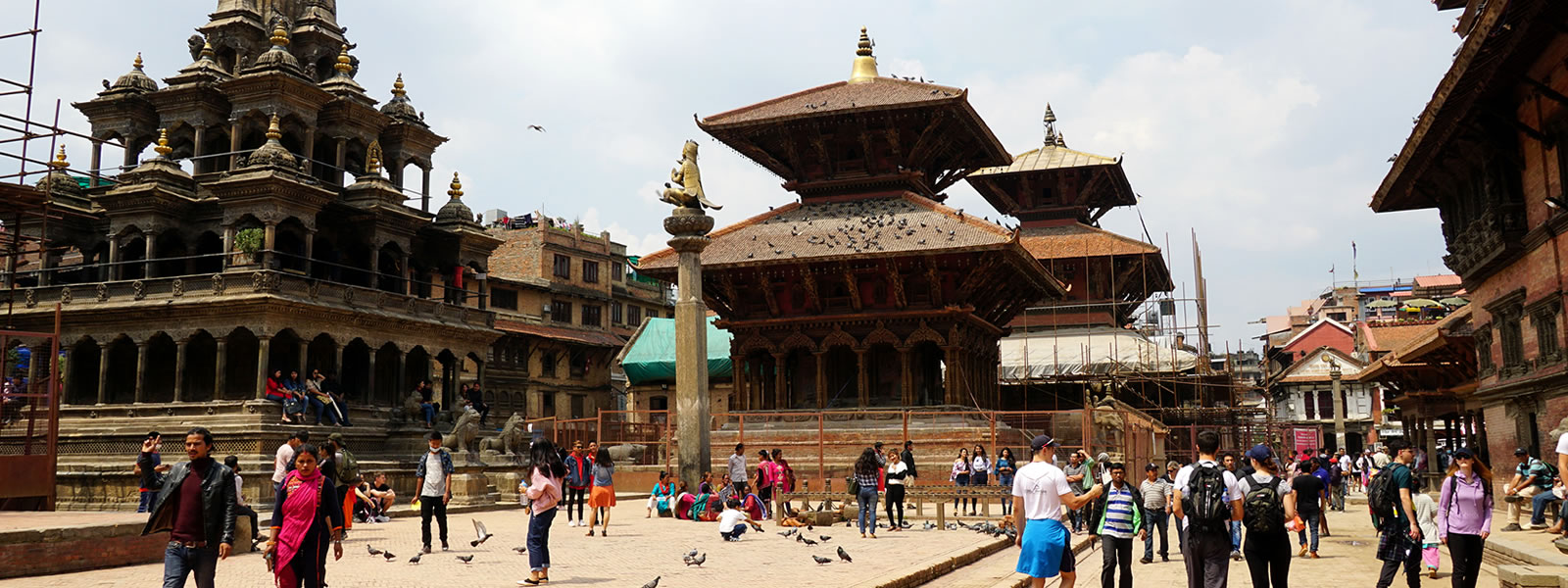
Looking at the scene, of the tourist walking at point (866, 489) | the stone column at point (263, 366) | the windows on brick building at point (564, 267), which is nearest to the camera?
the tourist walking at point (866, 489)

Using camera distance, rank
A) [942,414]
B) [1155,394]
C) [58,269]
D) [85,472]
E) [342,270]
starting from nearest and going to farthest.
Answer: [85,472] → [942,414] → [58,269] → [342,270] → [1155,394]

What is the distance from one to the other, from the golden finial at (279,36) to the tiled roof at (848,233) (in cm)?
1220

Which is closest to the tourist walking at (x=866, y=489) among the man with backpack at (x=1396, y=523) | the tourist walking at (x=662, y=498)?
the tourist walking at (x=662, y=498)

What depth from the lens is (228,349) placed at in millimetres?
33156

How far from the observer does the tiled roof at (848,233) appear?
33.2 metres

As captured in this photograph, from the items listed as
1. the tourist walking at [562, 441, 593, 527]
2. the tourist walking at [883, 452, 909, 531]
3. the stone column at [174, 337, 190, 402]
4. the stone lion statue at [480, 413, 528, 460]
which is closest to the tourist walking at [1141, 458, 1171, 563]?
the tourist walking at [883, 452, 909, 531]

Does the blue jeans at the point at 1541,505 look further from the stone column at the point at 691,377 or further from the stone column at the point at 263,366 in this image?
the stone column at the point at 263,366

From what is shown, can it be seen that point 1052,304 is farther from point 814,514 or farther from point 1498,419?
point 814,514

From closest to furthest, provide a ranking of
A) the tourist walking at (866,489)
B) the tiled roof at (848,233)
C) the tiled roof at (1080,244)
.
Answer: the tourist walking at (866,489) < the tiled roof at (848,233) < the tiled roof at (1080,244)

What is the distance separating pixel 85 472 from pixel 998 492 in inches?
802

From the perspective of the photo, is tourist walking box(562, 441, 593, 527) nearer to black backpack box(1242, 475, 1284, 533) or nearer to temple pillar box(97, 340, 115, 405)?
black backpack box(1242, 475, 1284, 533)

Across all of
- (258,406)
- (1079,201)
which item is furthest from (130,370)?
Result: (1079,201)

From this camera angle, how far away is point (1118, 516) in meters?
11.8

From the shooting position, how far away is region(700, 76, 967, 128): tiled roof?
36094mm
